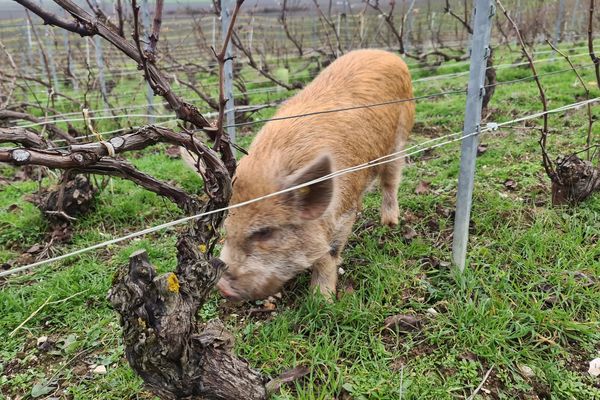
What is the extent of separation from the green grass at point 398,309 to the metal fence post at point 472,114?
30 cm

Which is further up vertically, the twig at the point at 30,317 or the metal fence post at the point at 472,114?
the metal fence post at the point at 472,114

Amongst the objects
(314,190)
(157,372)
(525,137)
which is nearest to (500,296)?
(314,190)

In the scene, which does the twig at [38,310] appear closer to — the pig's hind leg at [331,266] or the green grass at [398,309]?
the green grass at [398,309]

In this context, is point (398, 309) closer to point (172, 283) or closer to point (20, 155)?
point (172, 283)

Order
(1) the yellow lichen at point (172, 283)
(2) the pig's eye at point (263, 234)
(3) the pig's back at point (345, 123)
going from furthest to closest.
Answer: (3) the pig's back at point (345, 123) < (2) the pig's eye at point (263, 234) < (1) the yellow lichen at point (172, 283)

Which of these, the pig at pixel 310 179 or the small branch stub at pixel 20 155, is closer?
the small branch stub at pixel 20 155

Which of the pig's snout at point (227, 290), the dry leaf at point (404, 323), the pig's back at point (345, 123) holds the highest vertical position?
the pig's back at point (345, 123)

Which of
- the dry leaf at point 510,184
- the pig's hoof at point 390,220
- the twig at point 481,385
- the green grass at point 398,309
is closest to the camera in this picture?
the twig at point 481,385

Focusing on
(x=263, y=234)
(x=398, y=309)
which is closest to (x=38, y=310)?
(x=263, y=234)

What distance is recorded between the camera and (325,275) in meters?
3.41

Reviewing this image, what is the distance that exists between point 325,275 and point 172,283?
1677 millimetres

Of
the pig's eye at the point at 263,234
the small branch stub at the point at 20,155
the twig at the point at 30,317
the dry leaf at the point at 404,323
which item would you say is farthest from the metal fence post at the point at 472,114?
Answer: the twig at the point at 30,317

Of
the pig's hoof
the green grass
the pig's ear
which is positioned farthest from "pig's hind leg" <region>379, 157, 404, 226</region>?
the pig's ear

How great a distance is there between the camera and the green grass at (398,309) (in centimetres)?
269
